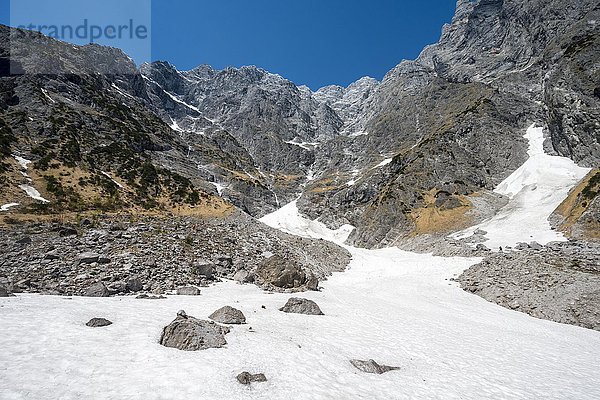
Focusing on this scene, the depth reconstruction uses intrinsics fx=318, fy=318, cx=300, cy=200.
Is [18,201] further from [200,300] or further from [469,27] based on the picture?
[469,27]

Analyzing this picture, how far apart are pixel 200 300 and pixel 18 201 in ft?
109

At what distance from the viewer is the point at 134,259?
22984 mm

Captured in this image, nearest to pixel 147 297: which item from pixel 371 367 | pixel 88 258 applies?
pixel 88 258

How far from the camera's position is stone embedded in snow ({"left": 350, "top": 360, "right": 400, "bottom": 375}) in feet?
38.2

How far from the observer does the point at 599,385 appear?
12.2 metres

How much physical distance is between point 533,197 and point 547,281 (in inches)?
1880

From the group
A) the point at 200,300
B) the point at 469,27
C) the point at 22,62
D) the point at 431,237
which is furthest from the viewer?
the point at 469,27

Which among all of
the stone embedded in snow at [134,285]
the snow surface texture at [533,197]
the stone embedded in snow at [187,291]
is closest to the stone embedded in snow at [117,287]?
the stone embedded in snow at [134,285]

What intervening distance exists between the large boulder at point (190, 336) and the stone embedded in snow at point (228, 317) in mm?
2608

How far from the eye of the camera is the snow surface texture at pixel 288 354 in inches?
339

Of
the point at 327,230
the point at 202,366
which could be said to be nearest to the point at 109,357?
the point at 202,366

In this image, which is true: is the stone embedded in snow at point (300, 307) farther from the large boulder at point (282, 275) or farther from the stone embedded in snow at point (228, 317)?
the large boulder at point (282, 275)

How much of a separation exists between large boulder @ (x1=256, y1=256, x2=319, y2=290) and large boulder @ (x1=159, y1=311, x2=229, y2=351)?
14.0 m

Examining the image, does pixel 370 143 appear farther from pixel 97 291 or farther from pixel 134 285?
pixel 97 291
